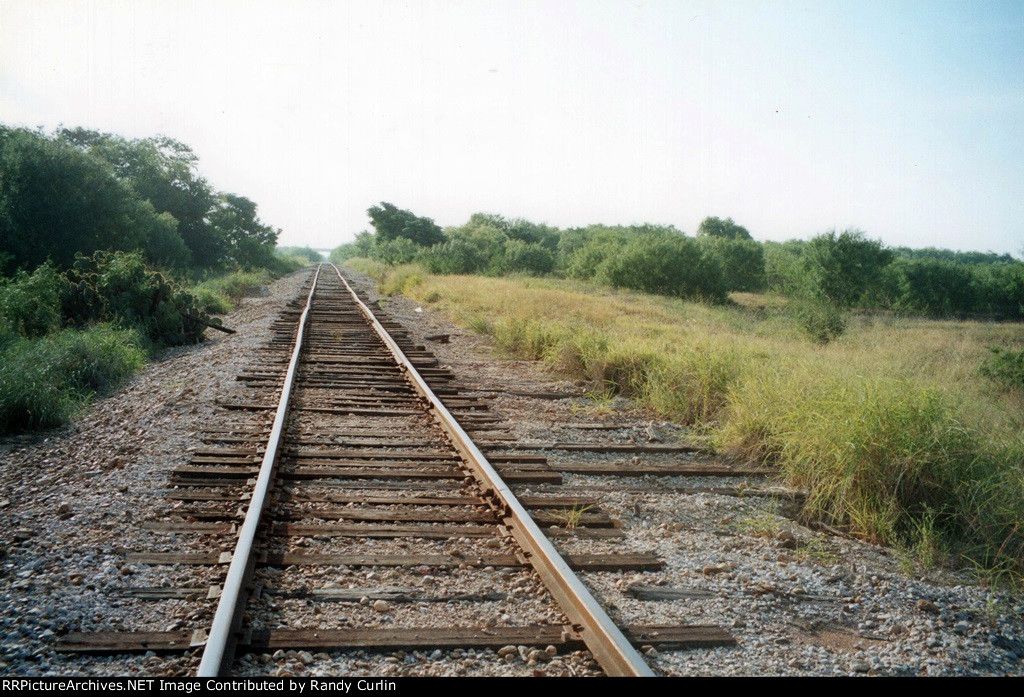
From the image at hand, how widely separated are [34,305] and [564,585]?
39.3 feet

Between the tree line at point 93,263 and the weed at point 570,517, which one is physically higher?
the tree line at point 93,263

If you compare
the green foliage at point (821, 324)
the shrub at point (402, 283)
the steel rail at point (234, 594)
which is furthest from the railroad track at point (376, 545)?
the shrub at point (402, 283)

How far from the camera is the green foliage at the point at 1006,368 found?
1072 cm

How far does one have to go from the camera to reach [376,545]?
394 cm

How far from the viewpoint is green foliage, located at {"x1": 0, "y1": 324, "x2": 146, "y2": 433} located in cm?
639

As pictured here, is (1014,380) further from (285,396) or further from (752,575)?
(285,396)

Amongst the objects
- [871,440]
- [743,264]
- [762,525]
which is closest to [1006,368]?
[871,440]

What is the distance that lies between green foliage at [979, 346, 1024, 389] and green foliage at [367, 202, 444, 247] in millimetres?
42671

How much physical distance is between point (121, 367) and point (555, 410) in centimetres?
553

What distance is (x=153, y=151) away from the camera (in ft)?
A: 133

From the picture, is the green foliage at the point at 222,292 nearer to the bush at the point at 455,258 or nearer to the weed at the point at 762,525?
the bush at the point at 455,258

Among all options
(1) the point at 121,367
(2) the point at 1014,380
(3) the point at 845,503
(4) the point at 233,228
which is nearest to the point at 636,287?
(4) the point at 233,228

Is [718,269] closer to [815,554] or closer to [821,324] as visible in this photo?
[821,324]

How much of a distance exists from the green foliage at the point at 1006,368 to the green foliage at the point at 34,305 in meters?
14.2
